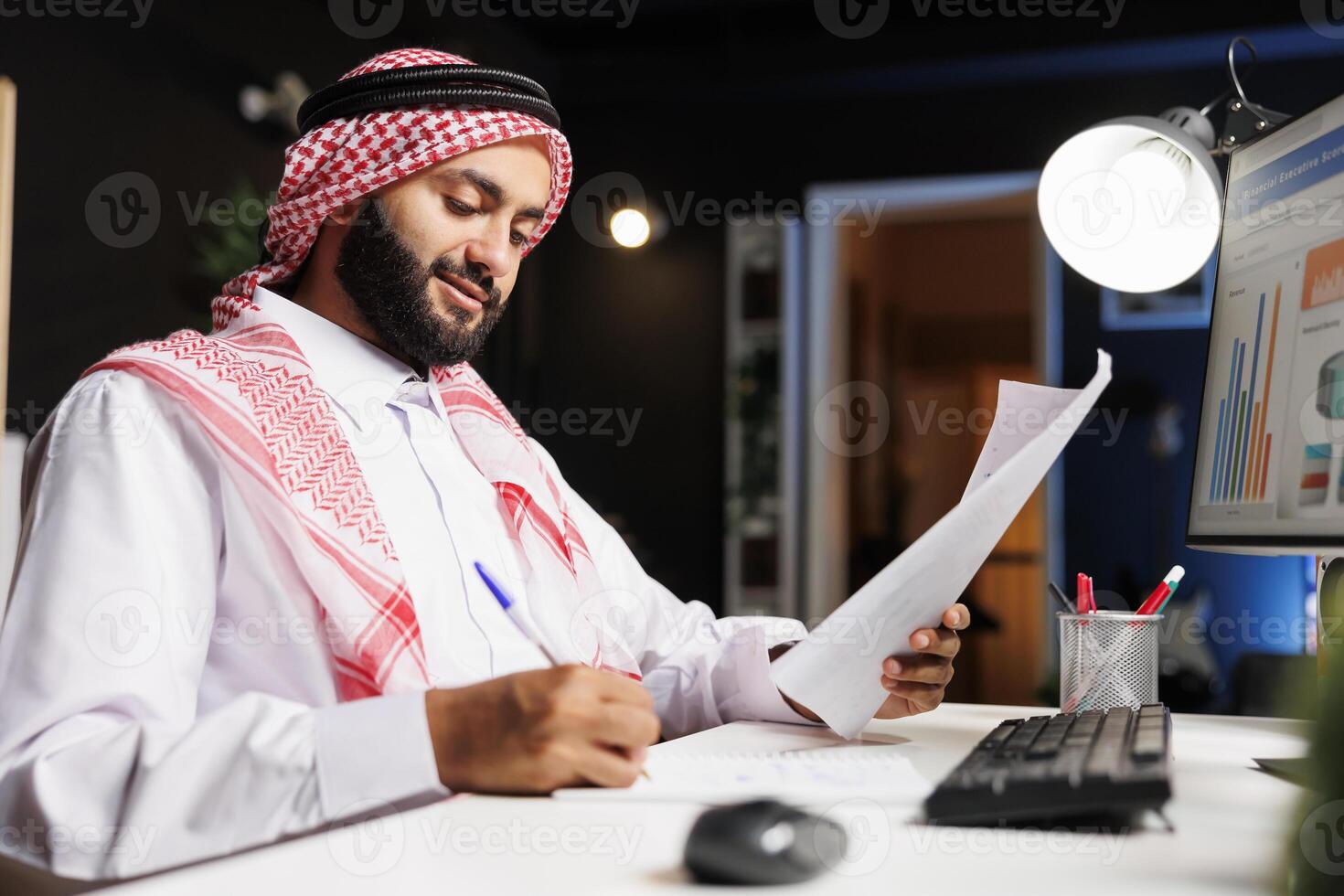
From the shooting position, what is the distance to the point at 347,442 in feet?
4.48

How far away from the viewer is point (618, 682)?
896 mm

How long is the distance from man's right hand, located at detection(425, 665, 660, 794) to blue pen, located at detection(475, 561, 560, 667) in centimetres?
54

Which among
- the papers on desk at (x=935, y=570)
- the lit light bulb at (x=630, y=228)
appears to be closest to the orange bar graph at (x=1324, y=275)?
the papers on desk at (x=935, y=570)

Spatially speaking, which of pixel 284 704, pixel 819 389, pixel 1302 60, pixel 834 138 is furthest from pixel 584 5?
pixel 284 704

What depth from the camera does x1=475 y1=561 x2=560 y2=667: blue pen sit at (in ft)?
4.77

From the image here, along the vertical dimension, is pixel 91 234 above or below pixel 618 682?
above

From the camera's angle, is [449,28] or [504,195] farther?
[449,28]

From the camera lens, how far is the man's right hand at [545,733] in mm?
870

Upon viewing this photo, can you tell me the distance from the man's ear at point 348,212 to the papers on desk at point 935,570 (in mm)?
980

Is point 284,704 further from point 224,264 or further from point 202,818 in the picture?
point 224,264

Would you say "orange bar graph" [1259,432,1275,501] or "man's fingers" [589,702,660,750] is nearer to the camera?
"man's fingers" [589,702,660,750]

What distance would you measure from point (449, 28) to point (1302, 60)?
12.1 ft

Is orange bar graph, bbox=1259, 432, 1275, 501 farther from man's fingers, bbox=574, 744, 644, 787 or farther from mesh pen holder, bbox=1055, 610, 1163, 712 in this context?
man's fingers, bbox=574, 744, 644, 787

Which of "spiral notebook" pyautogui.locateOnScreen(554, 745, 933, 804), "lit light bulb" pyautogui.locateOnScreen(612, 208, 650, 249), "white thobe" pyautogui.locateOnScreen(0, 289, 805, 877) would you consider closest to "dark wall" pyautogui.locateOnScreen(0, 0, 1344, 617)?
"lit light bulb" pyautogui.locateOnScreen(612, 208, 650, 249)
